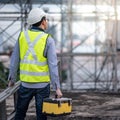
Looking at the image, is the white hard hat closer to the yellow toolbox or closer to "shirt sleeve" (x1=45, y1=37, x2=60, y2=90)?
"shirt sleeve" (x1=45, y1=37, x2=60, y2=90)

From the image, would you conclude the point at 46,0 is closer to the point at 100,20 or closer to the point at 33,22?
the point at 100,20

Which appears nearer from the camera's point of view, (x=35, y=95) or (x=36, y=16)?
(x=36, y=16)

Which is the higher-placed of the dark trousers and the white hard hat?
the white hard hat

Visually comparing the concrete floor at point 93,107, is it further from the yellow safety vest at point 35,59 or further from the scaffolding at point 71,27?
the scaffolding at point 71,27

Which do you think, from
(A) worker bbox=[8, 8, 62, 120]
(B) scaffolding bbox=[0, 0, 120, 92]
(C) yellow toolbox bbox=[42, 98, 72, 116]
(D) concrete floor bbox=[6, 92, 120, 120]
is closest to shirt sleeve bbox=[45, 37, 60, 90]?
(A) worker bbox=[8, 8, 62, 120]

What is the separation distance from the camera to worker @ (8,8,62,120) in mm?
6391

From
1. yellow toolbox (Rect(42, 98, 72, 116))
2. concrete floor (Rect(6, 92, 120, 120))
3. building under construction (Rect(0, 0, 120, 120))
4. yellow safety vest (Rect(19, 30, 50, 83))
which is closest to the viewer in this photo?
yellow toolbox (Rect(42, 98, 72, 116))

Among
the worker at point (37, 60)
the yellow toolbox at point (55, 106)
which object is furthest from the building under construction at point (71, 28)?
the yellow toolbox at point (55, 106)

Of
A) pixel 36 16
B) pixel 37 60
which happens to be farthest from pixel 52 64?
pixel 36 16

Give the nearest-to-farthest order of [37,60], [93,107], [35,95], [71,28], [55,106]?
[55,106], [37,60], [35,95], [93,107], [71,28]

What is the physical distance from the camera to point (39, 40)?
6.44 meters

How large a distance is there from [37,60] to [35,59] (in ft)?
0.10

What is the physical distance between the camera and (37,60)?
21.1ft

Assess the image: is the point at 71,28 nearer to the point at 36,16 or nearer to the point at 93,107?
the point at 93,107
